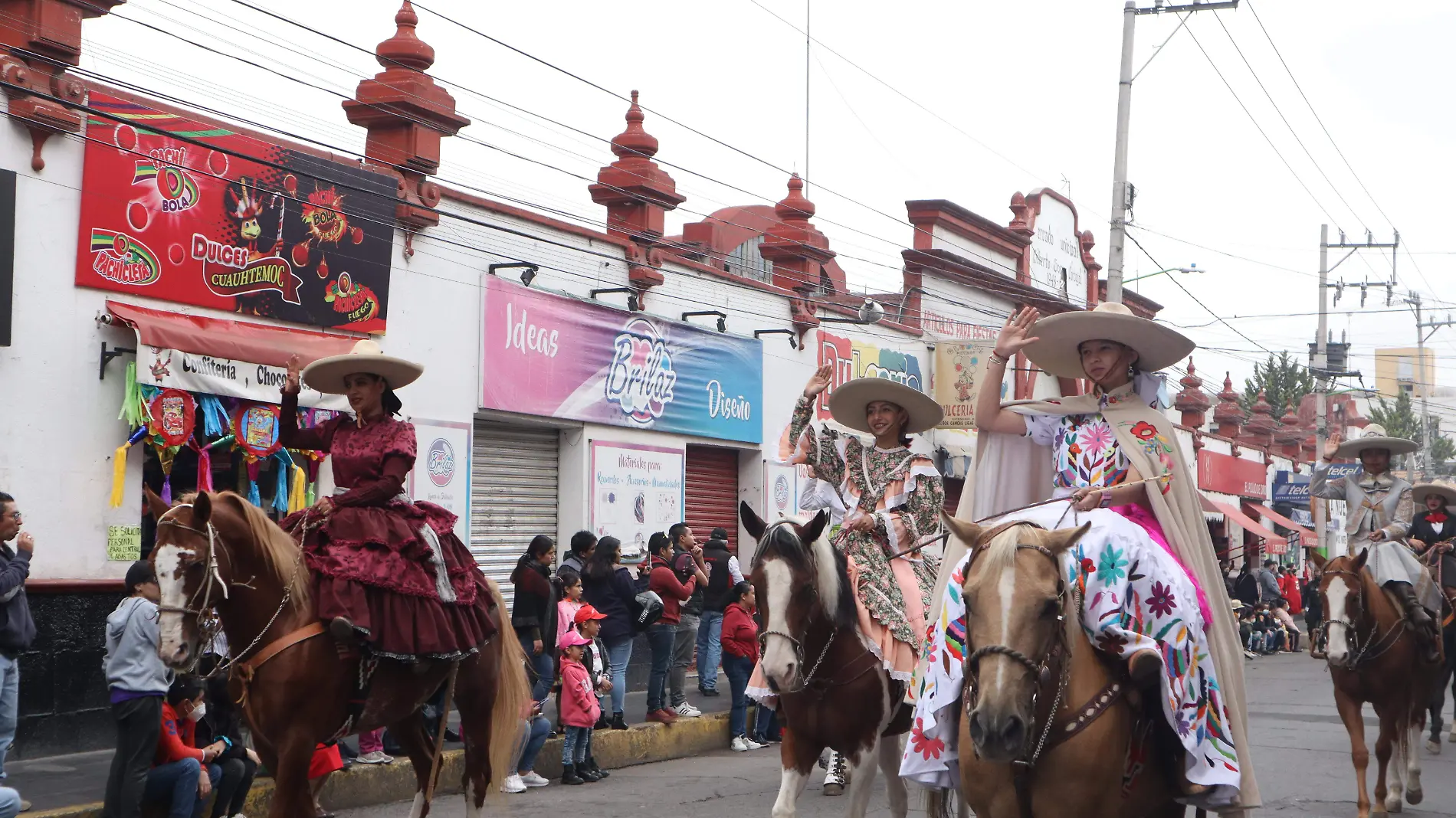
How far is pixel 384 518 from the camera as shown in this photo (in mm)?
7301

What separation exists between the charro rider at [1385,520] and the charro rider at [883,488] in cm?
395

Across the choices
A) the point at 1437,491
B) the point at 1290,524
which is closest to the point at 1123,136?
the point at 1437,491

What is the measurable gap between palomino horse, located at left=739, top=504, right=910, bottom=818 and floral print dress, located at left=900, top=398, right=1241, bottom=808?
4.58 feet

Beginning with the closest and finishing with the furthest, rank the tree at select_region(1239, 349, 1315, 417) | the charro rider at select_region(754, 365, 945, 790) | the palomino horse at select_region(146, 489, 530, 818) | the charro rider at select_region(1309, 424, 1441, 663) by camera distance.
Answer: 1. the palomino horse at select_region(146, 489, 530, 818)
2. the charro rider at select_region(754, 365, 945, 790)
3. the charro rider at select_region(1309, 424, 1441, 663)
4. the tree at select_region(1239, 349, 1315, 417)

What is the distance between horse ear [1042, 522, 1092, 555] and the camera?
4574mm

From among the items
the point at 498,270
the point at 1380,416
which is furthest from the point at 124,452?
the point at 1380,416

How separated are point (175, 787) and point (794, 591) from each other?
4.14 m

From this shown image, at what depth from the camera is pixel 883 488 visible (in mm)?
7930

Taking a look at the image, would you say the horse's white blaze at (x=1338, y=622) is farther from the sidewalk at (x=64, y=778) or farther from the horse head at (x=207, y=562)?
the horse head at (x=207, y=562)

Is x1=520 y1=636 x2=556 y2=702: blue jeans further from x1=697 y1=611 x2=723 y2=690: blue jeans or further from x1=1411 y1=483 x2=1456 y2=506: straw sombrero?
x1=1411 y1=483 x2=1456 y2=506: straw sombrero

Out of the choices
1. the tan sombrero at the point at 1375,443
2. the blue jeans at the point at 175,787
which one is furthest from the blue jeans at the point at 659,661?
the tan sombrero at the point at 1375,443

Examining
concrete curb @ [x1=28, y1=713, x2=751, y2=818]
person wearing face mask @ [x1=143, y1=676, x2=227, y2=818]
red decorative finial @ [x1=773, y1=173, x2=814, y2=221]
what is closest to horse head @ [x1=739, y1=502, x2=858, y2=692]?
person wearing face mask @ [x1=143, y1=676, x2=227, y2=818]

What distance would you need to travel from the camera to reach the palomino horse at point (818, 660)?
6656mm

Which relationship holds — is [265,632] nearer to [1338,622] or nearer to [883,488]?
[883,488]
